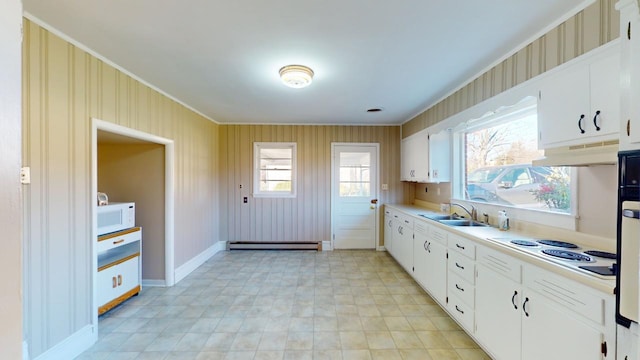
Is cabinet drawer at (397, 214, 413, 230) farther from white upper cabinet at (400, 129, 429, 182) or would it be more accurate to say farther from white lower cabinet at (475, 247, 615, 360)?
white lower cabinet at (475, 247, 615, 360)

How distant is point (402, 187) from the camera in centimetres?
527

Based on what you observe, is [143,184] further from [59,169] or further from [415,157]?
[415,157]

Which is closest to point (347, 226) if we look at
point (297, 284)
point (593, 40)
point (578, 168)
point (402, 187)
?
point (402, 187)

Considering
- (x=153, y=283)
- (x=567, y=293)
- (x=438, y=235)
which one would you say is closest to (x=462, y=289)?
(x=438, y=235)

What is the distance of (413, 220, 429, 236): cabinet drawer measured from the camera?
10.5ft

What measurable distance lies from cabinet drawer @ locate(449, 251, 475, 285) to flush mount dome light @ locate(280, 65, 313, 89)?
7.20 feet

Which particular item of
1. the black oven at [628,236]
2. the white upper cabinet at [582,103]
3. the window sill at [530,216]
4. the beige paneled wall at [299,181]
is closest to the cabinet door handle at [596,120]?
the white upper cabinet at [582,103]

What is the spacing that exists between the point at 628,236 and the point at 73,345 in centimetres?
352

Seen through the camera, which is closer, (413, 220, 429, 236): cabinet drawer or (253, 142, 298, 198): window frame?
(413, 220, 429, 236): cabinet drawer

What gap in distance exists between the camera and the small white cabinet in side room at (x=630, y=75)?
3.47ft

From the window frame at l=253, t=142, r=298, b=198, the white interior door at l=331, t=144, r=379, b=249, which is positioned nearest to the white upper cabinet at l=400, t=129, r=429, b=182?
the white interior door at l=331, t=144, r=379, b=249

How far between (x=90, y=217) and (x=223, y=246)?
3.05m

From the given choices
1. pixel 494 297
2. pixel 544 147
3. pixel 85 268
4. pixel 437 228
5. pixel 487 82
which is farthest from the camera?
pixel 437 228

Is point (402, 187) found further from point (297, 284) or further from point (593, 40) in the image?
point (593, 40)
